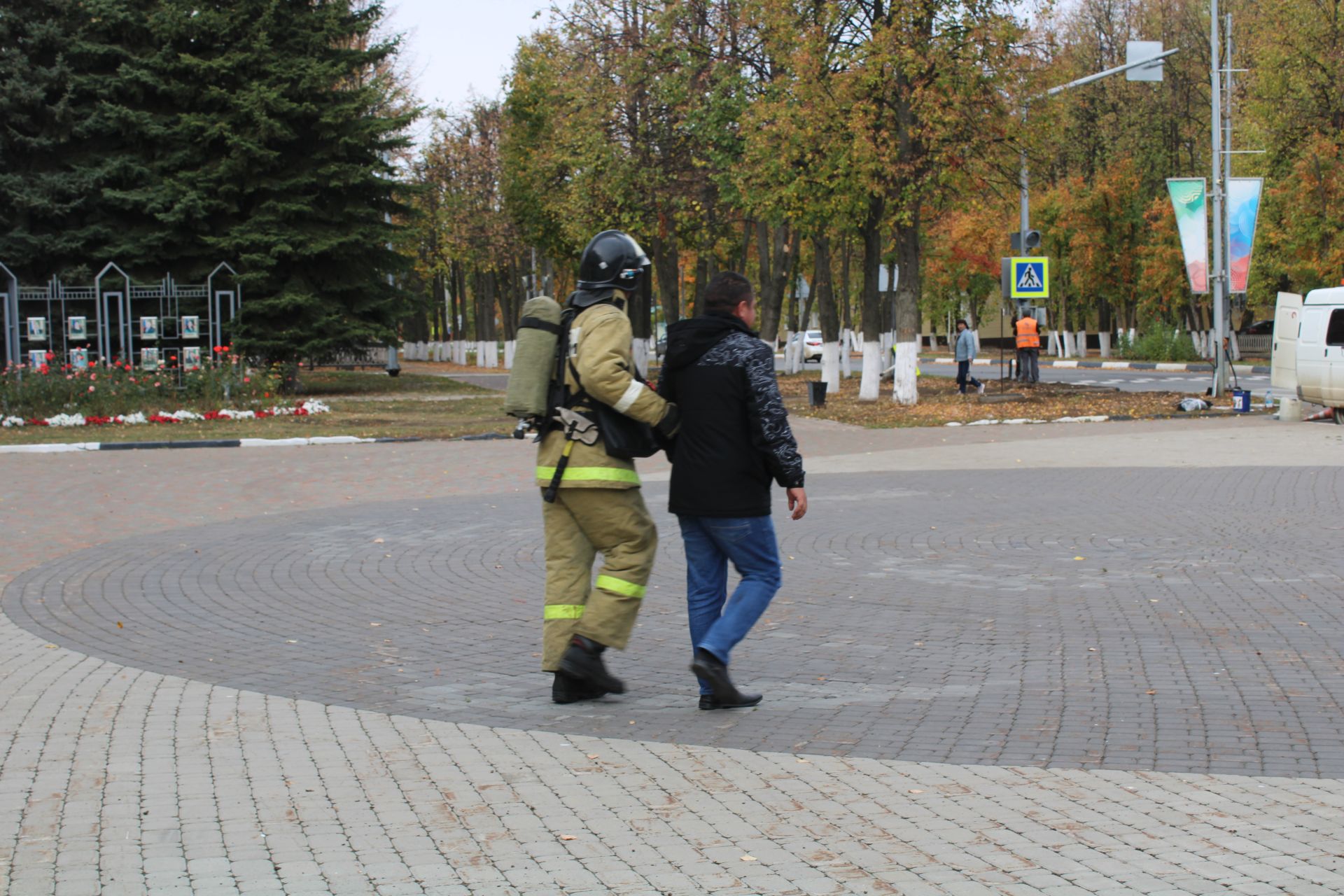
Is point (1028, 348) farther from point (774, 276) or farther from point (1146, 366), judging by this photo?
point (1146, 366)

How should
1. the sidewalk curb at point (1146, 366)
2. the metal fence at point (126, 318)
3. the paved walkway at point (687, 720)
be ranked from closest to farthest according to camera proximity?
the paved walkway at point (687, 720), the metal fence at point (126, 318), the sidewalk curb at point (1146, 366)

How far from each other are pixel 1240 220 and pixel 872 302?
7782mm

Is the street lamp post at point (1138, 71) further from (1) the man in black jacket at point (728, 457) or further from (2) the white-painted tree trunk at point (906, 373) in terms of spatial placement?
(1) the man in black jacket at point (728, 457)

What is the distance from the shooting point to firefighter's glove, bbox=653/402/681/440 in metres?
5.84

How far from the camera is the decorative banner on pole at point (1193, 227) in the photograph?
2647 centimetres

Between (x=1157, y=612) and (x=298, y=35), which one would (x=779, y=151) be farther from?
(x=1157, y=612)

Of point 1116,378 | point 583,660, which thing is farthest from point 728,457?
point 1116,378

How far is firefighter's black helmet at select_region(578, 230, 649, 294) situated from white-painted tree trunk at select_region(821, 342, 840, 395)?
26.9m

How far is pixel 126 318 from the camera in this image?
114 ft

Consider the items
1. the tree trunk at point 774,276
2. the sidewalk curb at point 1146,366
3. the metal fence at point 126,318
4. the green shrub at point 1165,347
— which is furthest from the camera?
the green shrub at point 1165,347

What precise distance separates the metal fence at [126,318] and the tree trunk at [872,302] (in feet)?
45.0

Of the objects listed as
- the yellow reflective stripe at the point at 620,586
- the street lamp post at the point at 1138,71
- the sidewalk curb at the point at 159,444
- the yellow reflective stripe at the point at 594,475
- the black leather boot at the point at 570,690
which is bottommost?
the black leather boot at the point at 570,690

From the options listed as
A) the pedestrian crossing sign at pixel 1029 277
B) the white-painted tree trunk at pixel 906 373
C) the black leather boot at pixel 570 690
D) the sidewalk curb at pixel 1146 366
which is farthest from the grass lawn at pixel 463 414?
the black leather boot at pixel 570 690

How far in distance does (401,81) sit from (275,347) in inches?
979
